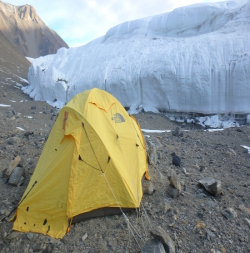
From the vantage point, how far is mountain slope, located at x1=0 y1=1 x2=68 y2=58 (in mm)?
66062

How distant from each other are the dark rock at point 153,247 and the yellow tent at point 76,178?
2.28 feet

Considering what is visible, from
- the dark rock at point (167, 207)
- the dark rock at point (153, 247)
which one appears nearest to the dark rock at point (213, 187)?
the dark rock at point (167, 207)

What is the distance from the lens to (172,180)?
12.6 ft

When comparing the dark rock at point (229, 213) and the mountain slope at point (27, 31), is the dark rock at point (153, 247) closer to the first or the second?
the dark rock at point (229, 213)

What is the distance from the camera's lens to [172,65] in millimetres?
13398

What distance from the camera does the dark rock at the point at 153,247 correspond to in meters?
2.49

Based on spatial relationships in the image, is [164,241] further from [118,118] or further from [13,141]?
[13,141]

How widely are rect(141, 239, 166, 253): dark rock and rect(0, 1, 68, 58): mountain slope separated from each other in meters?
74.8

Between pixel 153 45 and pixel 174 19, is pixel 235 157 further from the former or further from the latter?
pixel 174 19

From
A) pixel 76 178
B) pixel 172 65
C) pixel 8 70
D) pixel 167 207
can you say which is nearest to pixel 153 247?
pixel 167 207

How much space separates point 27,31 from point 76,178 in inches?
3322

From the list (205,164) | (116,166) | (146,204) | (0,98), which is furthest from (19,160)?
(0,98)

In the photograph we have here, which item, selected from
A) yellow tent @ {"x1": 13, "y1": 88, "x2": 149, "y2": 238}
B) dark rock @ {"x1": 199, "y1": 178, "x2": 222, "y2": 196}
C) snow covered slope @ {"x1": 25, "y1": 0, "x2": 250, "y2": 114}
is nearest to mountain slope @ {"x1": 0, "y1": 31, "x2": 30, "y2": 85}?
snow covered slope @ {"x1": 25, "y1": 0, "x2": 250, "y2": 114}

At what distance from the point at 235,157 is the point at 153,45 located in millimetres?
12894
